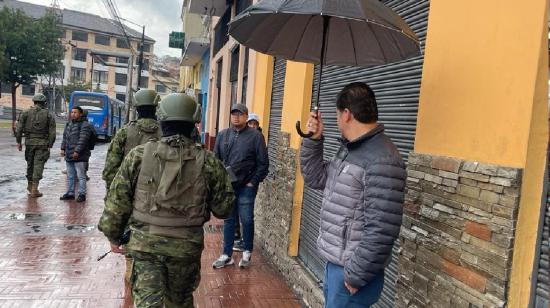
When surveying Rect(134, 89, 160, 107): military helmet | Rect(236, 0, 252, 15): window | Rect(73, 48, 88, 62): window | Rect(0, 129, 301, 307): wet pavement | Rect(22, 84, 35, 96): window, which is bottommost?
Rect(0, 129, 301, 307): wet pavement

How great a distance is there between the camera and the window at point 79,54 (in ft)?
227

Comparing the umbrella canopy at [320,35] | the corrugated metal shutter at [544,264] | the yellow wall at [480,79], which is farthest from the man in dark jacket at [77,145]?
the corrugated metal shutter at [544,264]

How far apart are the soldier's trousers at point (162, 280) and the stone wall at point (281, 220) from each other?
160 cm

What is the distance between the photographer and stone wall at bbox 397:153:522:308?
214 cm

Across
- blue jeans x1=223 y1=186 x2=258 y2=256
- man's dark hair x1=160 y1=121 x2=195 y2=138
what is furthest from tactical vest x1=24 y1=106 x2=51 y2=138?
man's dark hair x1=160 y1=121 x2=195 y2=138

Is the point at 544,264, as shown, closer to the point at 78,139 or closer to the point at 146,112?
the point at 146,112

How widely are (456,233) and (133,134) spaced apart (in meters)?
2.75

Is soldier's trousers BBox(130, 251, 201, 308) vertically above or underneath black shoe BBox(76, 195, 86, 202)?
above

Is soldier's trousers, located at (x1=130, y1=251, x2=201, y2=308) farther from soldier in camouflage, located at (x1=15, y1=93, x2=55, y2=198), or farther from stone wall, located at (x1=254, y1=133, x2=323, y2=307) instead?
soldier in camouflage, located at (x1=15, y1=93, x2=55, y2=198)

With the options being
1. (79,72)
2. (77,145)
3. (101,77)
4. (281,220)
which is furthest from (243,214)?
(101,77)

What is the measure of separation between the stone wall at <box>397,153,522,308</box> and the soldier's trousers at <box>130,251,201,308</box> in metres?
1.31

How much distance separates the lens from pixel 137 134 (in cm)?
409

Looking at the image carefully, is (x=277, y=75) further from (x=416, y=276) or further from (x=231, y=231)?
(x=416, y=276)

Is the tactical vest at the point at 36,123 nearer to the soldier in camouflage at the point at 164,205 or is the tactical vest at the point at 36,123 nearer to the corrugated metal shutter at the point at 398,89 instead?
the corrugated metal shutter at the point at 398,89
